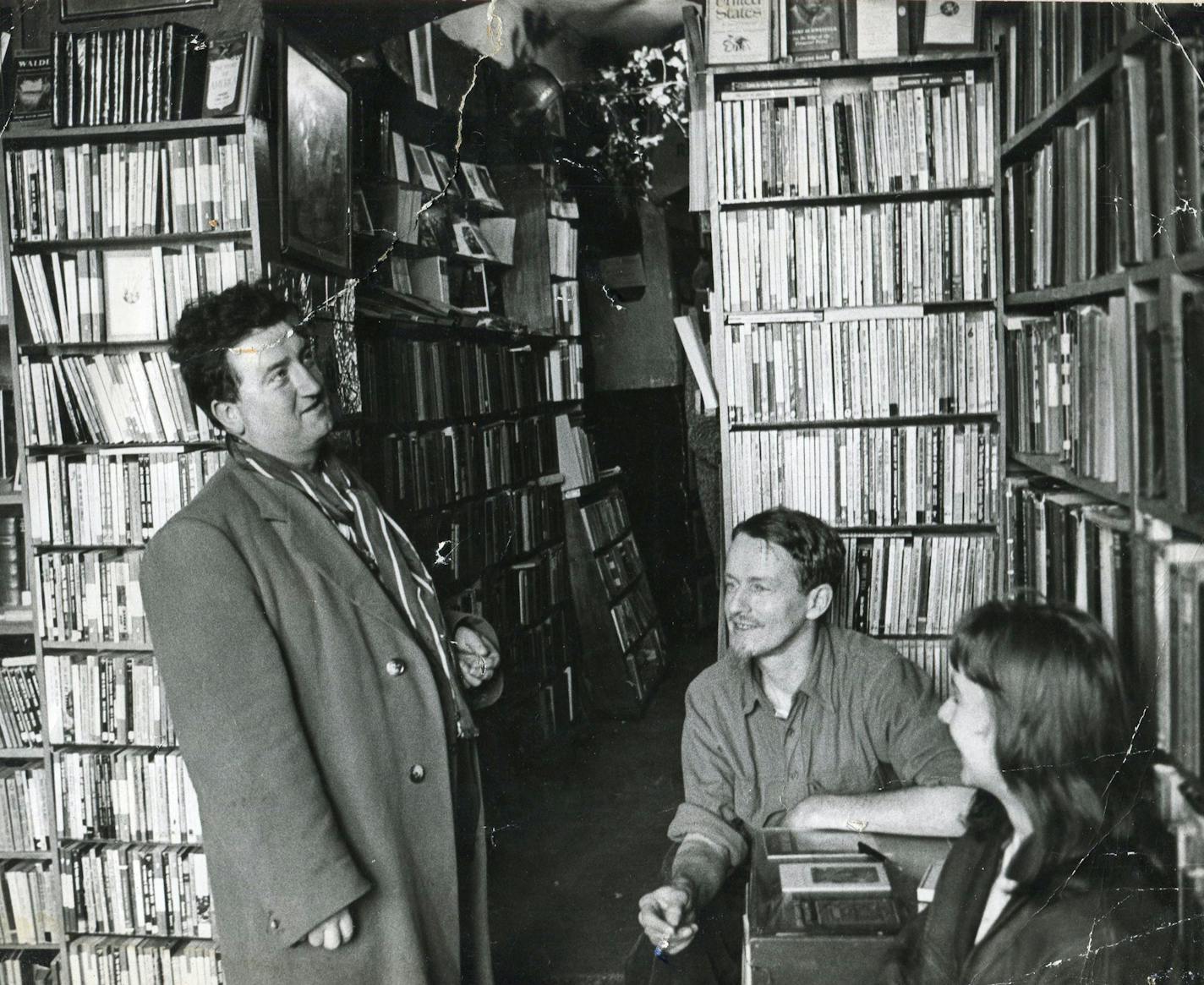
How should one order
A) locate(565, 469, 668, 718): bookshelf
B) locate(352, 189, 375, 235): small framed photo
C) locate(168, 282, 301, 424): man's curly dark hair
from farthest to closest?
locate(565, 469, 668, 718): bookshelf → locate(352, 189, 375, 235): small framed photo → locate(168, 282, 301, 424): man's curly dark hair

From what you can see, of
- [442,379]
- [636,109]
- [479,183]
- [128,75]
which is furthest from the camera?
[636,109]

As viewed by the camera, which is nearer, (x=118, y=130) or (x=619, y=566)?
(x=118, y=130)

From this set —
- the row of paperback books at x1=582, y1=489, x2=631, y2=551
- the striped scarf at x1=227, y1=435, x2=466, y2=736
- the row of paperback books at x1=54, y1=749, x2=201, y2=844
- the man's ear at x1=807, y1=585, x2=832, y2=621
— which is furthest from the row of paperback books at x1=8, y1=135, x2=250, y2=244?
the row of paperback books at x1=582, y1=489, x2=631, y2=551

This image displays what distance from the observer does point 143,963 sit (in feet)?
8.32

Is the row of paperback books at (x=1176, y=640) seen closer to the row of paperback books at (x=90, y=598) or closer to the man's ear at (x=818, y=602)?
the man's ear at (x=818, y=602)

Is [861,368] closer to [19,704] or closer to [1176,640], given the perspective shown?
[1176,640]

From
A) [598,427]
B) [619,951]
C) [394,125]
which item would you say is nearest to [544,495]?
[598,427]

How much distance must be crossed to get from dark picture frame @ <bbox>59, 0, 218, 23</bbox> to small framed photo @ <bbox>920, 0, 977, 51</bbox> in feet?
6.06

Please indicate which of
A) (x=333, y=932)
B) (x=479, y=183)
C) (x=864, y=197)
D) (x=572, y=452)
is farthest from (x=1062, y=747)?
(x=572, y=452)

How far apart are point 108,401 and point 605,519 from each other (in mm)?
2702

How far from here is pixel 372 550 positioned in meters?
1.87

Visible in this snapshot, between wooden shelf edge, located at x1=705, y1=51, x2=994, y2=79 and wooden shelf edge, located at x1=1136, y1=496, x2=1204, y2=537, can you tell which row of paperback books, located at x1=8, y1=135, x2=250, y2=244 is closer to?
wooden shelf edge, located at x1=705, y1=51, x2=994, y2=79

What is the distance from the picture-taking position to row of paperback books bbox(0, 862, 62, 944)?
260 centimetres

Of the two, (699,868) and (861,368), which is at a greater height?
(861,368)
